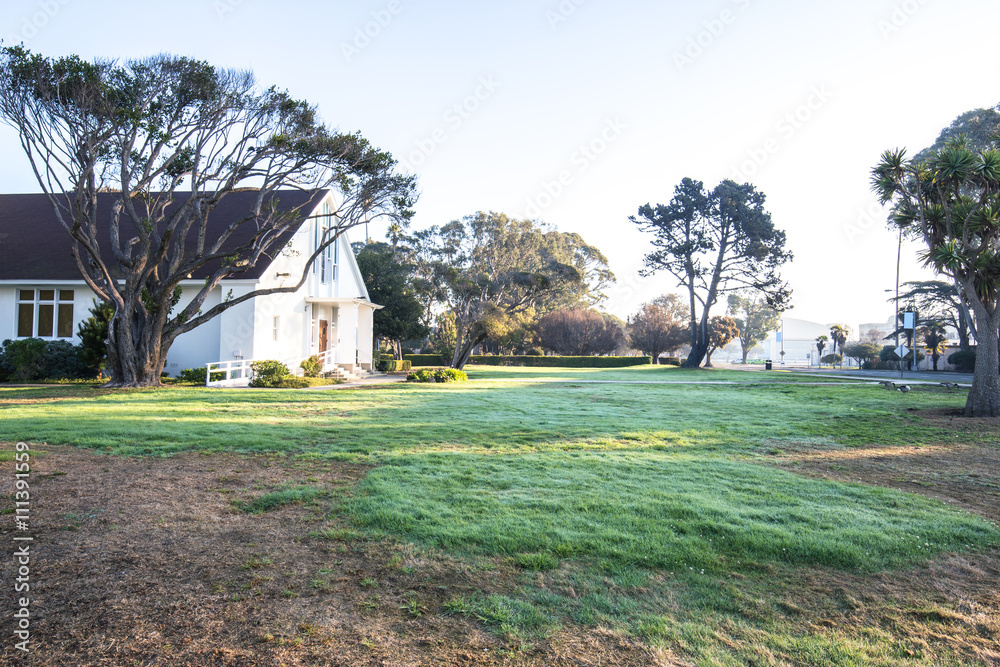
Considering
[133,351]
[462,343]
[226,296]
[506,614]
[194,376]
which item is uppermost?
[226,296]

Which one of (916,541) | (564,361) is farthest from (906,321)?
(916,541)

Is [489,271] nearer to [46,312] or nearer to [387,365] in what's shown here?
[387,365]

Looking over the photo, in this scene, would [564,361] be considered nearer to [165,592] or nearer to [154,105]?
[154,105]

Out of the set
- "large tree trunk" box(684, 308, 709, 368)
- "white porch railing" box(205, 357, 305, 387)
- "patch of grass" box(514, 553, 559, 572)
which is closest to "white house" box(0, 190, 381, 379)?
"white porch railing" box(205, 357, 305, 387)

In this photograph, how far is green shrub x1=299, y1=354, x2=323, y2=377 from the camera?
2324 cm

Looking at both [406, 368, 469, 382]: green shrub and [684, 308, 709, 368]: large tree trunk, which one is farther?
[684, 308, 709, 368]: large tree trunk

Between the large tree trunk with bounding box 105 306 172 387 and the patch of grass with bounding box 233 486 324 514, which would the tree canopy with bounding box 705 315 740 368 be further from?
the patch of grass with bounding box 233 486 324 514

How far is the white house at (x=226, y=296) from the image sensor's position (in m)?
21.0

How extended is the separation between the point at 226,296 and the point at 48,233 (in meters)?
8.95

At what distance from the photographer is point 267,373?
1956cm

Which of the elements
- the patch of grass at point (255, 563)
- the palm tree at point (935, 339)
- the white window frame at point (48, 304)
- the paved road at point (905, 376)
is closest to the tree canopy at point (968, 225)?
the paved road at point (905, 376)

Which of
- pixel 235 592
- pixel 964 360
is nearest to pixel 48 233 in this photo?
pixel 235 592

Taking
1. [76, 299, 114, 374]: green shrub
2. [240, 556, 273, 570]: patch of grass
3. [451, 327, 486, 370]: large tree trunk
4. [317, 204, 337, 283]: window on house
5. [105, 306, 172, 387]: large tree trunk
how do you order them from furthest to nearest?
1. [451, 327, 486, 370]: large tree trunk
2. [317, 204, 337, 283]: window on house
3. [76, 299, 114, 374]: green shrub
4. [105, 306, 172, 387]: large tree trunk
5. [240, 556, 273, 570]: patch of grass

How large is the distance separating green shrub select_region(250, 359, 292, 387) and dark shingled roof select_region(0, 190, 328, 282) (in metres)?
3.40
